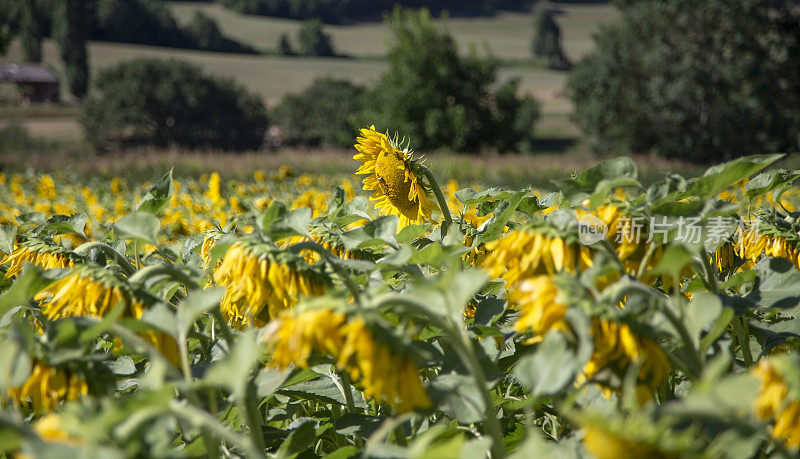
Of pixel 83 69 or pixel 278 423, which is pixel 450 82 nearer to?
pixel 278 423

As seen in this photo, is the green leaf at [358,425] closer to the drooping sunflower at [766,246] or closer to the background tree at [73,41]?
the drooping sunflower at [766,246]

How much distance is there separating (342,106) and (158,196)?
28557 mm

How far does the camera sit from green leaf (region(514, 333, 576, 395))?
535 mm

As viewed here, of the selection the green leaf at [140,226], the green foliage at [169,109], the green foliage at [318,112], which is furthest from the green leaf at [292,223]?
the green foliage at [318,112]

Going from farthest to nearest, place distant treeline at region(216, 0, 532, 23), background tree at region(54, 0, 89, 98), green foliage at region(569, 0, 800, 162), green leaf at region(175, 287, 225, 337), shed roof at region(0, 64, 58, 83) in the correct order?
1. distant treeline at region(216, 0, 532, 23)
2. background tree at region(54, 0, 89, 98)
3. shed roof at region(0, 64, 58, 83)
4. green foliage at region(569, 0, 800, 162)
5. green leaf at region(175, 287, 225, 337)

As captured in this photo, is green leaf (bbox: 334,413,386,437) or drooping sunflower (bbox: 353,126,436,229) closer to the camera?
green leaf (bbox: 334,413,386,437)

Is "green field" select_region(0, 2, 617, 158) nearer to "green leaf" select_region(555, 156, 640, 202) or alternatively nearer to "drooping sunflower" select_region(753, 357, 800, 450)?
"green leaf" select_region(555, 156, 640, 202)

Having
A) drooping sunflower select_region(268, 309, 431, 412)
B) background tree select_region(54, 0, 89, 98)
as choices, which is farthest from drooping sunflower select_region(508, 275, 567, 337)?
background tree select_region(54, 0, 89, 98)

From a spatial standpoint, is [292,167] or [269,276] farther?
[292,167]

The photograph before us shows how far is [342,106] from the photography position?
28.9 m

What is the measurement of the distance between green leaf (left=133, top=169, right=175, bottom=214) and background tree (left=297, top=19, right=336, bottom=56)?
45.5 metres

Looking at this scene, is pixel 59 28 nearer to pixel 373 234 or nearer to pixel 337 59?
pixel 337 59

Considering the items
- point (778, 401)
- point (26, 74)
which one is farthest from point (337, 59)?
point (778, 401)

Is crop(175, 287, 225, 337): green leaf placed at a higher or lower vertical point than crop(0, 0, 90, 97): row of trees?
higher
